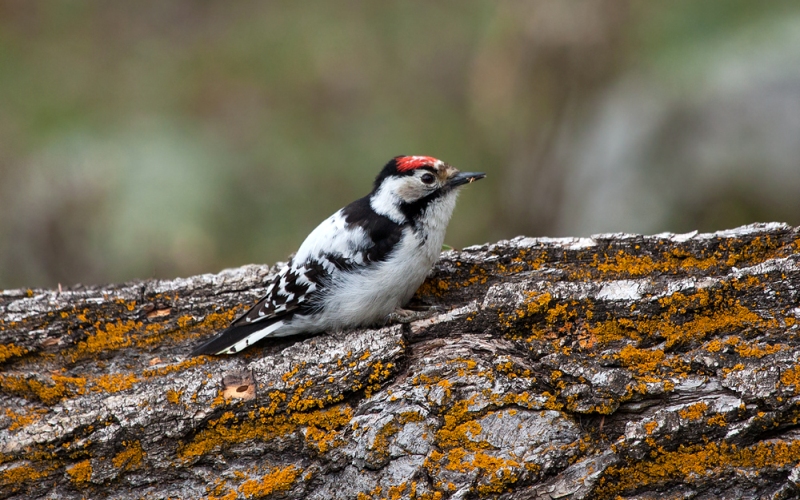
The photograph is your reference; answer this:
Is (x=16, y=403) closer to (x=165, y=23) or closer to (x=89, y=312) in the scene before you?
(x=89, y=312)

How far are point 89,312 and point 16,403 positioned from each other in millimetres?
604

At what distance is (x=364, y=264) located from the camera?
11.9 ft

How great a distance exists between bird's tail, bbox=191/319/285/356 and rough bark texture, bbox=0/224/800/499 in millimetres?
61

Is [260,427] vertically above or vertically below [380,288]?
below

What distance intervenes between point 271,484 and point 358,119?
576 cm

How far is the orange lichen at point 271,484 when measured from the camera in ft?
9.79

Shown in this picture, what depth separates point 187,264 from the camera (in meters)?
6.36

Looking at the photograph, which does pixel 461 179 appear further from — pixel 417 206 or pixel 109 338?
pixel 109 338

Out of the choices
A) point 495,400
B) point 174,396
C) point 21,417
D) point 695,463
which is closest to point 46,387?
point 21,417

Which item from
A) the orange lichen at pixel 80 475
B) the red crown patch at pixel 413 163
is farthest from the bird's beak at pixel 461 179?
the orange lichen at pixel 80 475

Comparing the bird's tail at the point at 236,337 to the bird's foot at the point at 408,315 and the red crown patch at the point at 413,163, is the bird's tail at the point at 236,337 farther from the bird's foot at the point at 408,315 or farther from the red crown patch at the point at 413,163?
the red crown patch at the point at 413,163

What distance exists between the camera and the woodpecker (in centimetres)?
349

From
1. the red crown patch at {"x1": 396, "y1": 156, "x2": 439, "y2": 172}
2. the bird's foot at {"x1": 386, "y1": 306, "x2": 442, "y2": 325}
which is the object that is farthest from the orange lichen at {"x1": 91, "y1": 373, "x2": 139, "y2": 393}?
the red crown patch at {"x1": 396, "y1": 156, "x2": 439, "y2": 172}

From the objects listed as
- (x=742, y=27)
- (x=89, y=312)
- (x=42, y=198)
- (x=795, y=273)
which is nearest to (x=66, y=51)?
(x=42, y=198)
